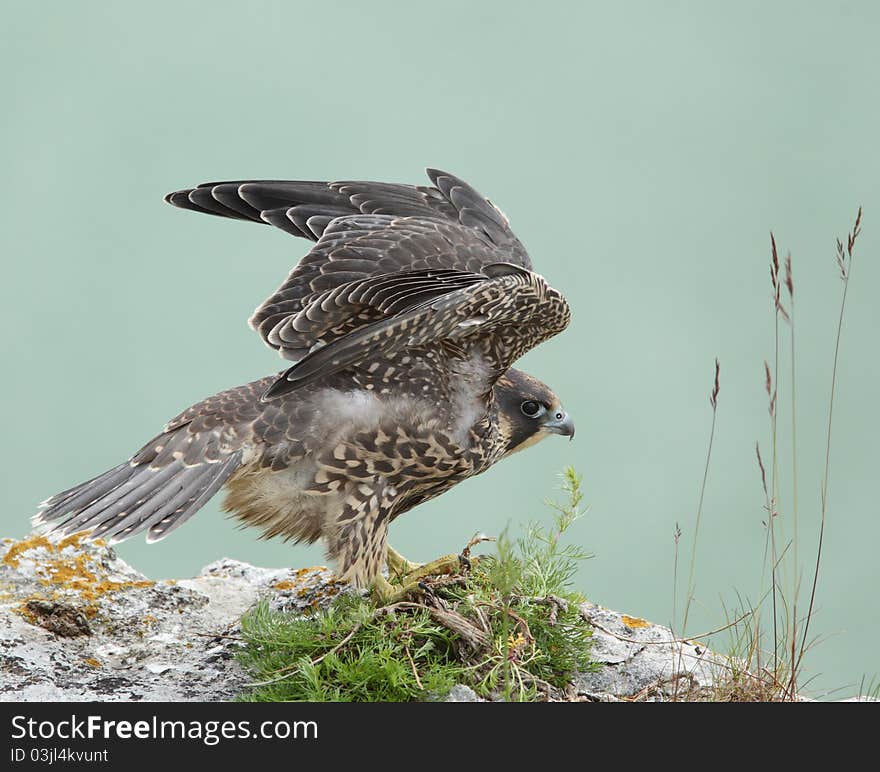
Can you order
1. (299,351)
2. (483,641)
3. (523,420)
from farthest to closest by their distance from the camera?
1. (523,420)
2. (299,351)
3. (483,641)

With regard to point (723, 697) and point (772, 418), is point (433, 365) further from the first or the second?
point (723, 697)

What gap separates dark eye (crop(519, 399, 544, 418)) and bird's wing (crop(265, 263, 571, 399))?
1.56ft

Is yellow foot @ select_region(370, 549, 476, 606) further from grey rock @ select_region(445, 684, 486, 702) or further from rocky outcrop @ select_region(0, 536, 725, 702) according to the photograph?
grey rock @ select_region(445, 684, 486, 702)

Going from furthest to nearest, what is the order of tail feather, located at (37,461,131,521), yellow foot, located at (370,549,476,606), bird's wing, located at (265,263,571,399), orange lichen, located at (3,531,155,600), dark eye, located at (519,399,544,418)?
dark eye, located at (519,399,544,418)
orange lichen, located at (3,531,155,600)
yellow foot, located at (370,549,476,606)
tail feather, located at (37,461,131,521)
bird's wing, located at (265,263,571,399)

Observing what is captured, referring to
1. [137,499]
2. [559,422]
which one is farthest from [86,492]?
[559,422]

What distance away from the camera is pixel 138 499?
430cm

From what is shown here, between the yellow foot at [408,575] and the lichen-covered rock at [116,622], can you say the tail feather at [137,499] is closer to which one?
the lichen-covered rock at [116,622]

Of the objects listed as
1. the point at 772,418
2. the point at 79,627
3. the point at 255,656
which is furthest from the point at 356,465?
the point at 772,418

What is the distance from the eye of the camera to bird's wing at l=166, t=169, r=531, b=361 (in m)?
4.48

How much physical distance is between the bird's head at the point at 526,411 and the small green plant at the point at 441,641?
1.52 feet

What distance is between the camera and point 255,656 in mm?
4305

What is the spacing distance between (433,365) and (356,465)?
0.51 meters

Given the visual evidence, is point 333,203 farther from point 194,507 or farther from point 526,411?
point 194,507

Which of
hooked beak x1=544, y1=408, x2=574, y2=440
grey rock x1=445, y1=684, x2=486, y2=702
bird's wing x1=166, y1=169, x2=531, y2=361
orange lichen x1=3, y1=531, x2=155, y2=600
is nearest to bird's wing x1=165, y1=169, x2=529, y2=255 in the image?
bird's wing x1=166, y1=169, x2=531, y2=361
